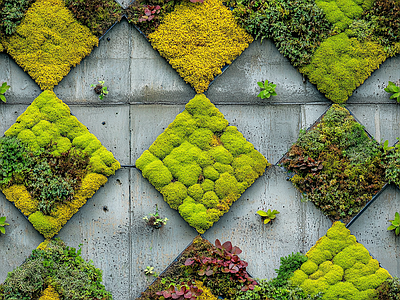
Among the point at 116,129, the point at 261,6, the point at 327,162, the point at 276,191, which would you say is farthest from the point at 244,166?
the point at 261,6

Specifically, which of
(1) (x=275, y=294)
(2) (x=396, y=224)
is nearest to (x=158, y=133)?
(1) (x=275, y=294)

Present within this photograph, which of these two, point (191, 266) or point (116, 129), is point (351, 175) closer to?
point (191, 266)

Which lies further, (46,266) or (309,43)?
(309,43)

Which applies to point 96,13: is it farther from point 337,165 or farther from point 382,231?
point 382,231

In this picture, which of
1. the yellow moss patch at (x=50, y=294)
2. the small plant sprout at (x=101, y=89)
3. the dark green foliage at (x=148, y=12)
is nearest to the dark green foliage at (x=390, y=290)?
the yellow moss patch at (x=50, y=294)

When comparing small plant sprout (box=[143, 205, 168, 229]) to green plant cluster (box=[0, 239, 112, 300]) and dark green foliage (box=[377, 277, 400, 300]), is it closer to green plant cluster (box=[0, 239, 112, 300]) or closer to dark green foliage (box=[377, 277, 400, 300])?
green plant cluster (box=[0, 239, 112, 300])
